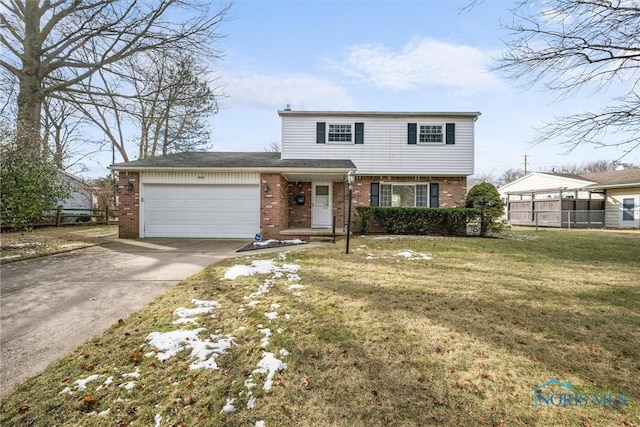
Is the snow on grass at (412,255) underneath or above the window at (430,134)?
underneath

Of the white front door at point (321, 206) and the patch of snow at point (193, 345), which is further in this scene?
the white front door at point (321, 206)

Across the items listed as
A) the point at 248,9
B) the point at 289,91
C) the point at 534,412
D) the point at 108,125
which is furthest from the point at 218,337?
the point at 108,125

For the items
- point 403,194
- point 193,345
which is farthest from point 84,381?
point 403,194

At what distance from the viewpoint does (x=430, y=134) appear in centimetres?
1352

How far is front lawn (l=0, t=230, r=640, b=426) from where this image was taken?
2131mm

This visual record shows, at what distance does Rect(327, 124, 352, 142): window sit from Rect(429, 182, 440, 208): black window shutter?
4.35 meters

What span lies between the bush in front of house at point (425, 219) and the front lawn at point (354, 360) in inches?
265

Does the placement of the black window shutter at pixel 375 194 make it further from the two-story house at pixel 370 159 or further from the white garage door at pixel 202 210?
the white garage door at pixel 202 210

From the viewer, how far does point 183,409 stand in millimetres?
2152

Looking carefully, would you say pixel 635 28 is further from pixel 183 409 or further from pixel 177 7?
pixel 177 7

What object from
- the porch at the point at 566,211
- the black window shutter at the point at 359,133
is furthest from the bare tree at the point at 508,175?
the black window shutter at the point at 359,133

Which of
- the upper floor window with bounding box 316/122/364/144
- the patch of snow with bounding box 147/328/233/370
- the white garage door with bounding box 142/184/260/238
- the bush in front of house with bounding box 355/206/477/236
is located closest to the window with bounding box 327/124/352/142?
the upper floor window with bounding box 316/122/364/144

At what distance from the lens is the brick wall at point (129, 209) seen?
10719mm

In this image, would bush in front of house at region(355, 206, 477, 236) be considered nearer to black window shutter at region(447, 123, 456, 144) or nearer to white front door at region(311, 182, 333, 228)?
white front door at region(311, 182, 333, 228)
